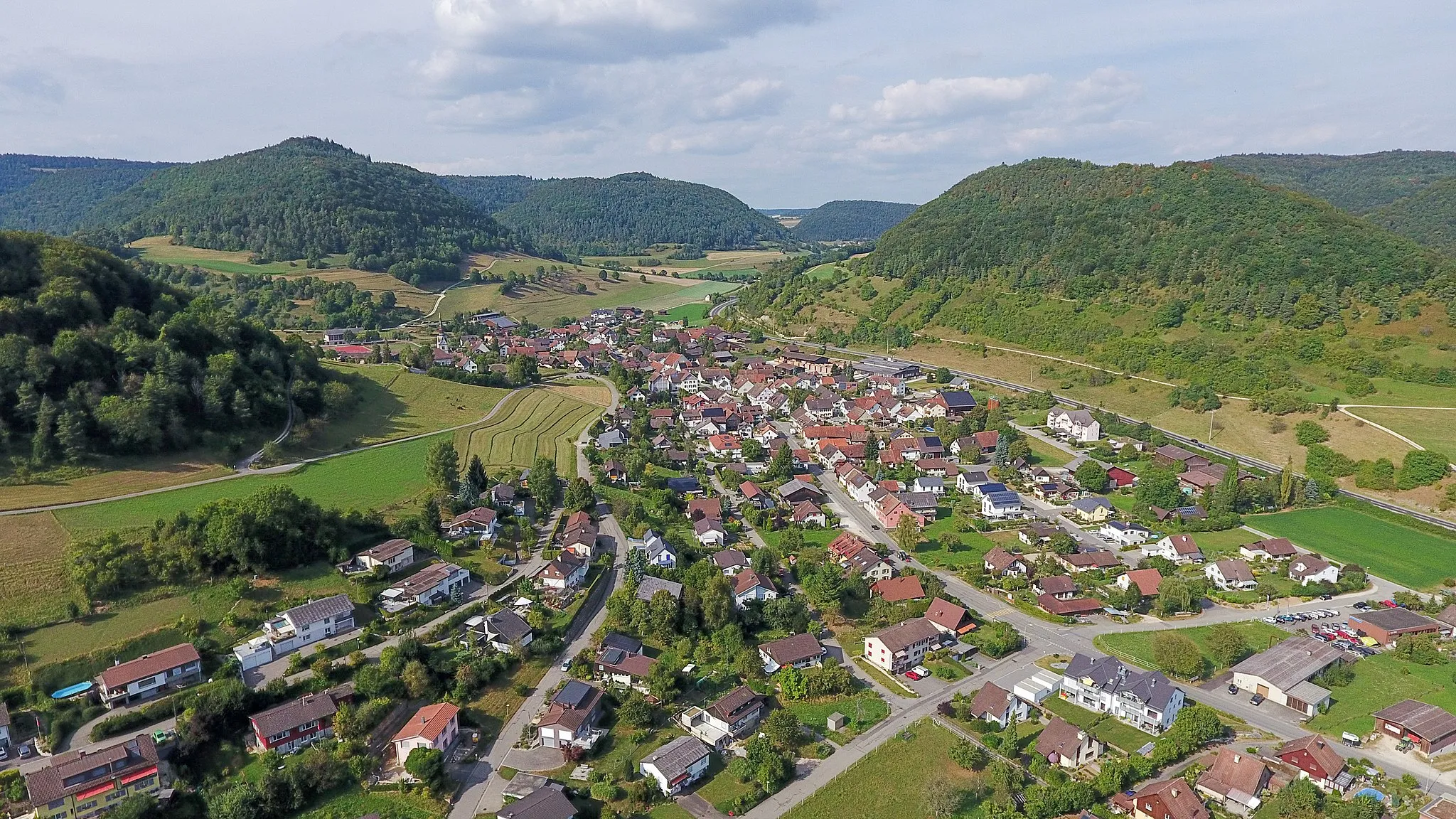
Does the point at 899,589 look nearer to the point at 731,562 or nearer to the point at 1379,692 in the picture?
the point at 731,562

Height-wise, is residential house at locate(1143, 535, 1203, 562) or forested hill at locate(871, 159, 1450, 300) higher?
forested hill at locate(871, 159, 1450, 300)

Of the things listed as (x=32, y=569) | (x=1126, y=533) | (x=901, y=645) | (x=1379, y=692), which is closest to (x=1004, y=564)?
(x=1126, y=533)

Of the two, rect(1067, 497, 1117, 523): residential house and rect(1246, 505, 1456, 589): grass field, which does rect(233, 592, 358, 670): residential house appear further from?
rect(1246, 505, 1456, 589): grass field

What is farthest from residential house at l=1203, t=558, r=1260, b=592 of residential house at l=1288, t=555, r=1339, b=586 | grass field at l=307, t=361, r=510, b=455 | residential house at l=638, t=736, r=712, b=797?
grass field at l=307, t=361, r=510, b=455

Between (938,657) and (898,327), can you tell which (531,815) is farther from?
(898,327)

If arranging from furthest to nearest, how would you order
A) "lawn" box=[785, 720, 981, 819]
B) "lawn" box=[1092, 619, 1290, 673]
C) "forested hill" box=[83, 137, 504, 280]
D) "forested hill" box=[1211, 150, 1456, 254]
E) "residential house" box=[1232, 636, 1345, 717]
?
"forested hill" box=[1211, 150, 1456, 254] < "forested hill" box=[83, 137, 504, 280] < "lawn" box=[1092, 619, 1290, 673] < "residential house" box=[1232, 636, 1345, 717] < "lawn" box=[785, 720, 981, 819]

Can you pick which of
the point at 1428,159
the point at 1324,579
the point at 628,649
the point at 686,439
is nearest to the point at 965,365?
the point at 686,439

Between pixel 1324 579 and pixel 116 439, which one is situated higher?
pixel 116 439
